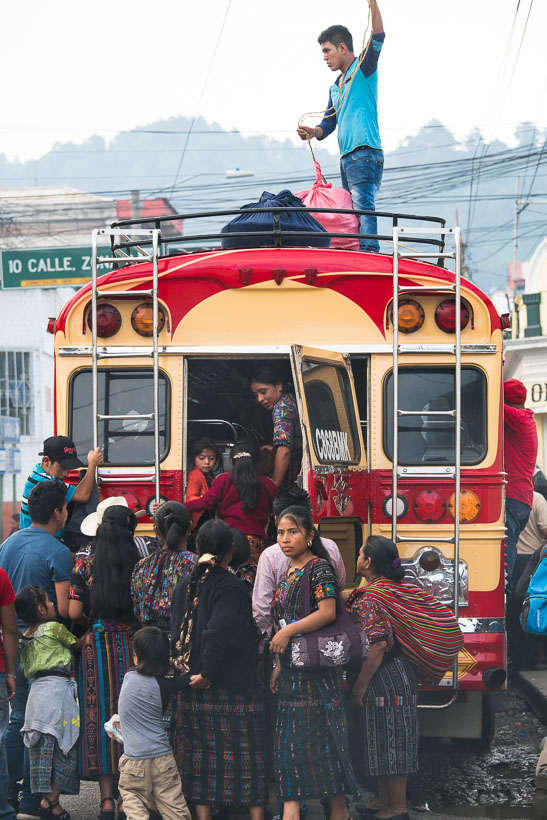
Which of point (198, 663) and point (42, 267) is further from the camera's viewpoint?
point (42, 267)

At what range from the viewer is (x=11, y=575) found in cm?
608

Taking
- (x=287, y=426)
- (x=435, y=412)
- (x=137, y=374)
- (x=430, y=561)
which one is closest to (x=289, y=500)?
(x=287, y=426)

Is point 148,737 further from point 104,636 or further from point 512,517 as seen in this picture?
point 512,517

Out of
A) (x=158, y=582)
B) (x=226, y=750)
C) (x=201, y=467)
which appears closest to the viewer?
(x=226, y=750)

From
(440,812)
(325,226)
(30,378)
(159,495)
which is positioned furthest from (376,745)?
(30,378)

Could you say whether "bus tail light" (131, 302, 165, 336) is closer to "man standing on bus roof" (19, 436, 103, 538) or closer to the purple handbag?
"man standing on bus roof" (19, 436, 103, 538)

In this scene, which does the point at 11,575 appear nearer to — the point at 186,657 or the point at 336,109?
the point at 186,657

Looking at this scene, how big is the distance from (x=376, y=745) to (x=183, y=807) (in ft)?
3.51

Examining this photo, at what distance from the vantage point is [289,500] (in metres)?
6.07

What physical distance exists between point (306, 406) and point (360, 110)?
359 centimetres

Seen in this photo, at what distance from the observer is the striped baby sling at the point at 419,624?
18.9ft

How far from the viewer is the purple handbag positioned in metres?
5.31

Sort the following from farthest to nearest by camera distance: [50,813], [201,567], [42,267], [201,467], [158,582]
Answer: [42,267] < [201,467] < [50,813] < [158,582] < [201,567]

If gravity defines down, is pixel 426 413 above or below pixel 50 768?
above
